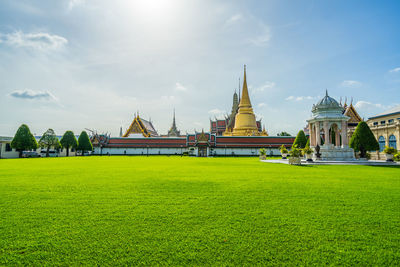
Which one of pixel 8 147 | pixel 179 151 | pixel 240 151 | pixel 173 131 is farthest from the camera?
pixel 173 131

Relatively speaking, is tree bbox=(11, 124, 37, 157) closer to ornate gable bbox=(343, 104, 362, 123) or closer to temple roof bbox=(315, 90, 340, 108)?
temple roof bbox=(315, 90, 340, 108)

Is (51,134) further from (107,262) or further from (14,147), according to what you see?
(107,262)

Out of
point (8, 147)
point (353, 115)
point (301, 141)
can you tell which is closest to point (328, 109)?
point (301, 141)

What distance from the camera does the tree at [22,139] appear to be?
4022 cm

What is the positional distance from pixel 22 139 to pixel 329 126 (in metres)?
48.8

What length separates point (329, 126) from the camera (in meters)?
24.3

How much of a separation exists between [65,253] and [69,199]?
3.32m

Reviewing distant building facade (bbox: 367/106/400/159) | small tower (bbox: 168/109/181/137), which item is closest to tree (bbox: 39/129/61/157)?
small tower (bbox: 168/109/181/137)

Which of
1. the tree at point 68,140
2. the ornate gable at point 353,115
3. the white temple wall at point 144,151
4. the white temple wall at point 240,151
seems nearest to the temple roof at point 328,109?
the ornate gable at point 353,115

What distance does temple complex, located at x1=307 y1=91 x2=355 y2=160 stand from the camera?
23062mm

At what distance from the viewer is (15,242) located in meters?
3.33

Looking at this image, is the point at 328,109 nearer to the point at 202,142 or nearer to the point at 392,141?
the point at 392,141

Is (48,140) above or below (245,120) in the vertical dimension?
below

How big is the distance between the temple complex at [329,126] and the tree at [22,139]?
46.7 metres
